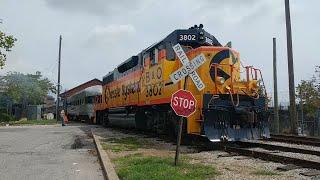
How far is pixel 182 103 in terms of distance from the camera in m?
10.3

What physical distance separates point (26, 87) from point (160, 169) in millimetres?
67392

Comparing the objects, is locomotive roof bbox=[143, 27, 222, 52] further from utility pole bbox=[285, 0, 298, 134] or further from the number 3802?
utility pole bbox=[285, 0, 298, 134]

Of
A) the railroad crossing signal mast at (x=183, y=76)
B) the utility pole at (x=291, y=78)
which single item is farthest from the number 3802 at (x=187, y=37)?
the utility pole at (x=291, y=78)

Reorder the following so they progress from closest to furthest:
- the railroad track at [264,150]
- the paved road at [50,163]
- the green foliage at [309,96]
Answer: the paved road at [50,163], the railroad track at [264,150], the green foliage at [309,96]

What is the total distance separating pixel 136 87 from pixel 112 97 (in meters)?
6.83

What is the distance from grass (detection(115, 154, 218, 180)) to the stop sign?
1.16 metres

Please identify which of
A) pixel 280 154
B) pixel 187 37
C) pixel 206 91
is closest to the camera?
pixel 280 154

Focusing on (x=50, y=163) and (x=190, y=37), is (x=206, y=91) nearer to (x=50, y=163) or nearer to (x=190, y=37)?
(x=190, y=37)

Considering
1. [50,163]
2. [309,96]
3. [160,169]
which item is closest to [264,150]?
[160,169]

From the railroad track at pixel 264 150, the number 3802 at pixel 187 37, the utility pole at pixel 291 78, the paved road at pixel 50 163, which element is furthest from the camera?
the utility pole at pixel 291 78

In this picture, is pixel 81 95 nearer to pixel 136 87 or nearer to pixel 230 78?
pixel 136 87

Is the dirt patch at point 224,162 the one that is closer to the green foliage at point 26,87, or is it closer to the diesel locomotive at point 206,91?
the diesel locomotive at point 206,91

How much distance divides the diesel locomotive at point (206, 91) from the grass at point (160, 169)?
6.73 feet

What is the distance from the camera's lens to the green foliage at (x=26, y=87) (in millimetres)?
62737
